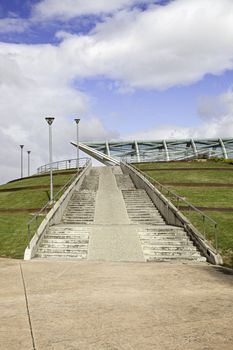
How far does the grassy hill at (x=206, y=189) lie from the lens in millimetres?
16366

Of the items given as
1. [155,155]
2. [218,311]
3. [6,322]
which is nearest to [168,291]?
[218,311]

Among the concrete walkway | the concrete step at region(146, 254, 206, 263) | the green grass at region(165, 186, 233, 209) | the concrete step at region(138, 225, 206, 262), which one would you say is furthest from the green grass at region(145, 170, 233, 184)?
the concrete step at region(146, 254, 206, 263)

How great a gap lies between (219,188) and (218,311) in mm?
19784

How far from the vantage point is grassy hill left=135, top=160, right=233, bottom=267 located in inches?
644

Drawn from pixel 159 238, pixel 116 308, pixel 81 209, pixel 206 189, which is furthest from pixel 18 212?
pixel 116 308

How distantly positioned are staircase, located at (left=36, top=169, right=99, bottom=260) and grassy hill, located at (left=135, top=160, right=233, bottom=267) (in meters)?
4.89

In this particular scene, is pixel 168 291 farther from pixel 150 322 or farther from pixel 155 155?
pixel 155 155

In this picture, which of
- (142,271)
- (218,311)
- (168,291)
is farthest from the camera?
(142,271)

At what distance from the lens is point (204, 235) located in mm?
15797

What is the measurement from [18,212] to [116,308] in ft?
52.7

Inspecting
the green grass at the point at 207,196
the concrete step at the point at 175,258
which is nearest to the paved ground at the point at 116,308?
the concrete step at the point at 175,258

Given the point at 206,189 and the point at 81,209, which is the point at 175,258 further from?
the point at 206,189

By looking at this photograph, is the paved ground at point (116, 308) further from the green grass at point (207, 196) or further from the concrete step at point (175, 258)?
the green grass at point (207, 196)

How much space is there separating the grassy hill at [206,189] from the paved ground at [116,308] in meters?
3.45
